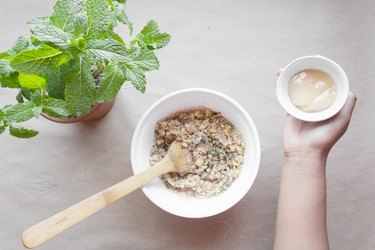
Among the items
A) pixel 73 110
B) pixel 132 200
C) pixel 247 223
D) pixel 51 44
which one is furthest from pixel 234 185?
pixel 51 44

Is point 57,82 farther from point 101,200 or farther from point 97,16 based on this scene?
point 101,200

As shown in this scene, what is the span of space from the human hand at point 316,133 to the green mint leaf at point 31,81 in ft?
1.99

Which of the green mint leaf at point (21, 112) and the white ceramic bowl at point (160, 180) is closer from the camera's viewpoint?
the green mint leaf at point (21, 112)

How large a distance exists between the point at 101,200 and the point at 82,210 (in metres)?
0.05

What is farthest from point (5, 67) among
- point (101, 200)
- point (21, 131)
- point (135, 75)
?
point (101, 200)

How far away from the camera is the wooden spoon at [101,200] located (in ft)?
3.35

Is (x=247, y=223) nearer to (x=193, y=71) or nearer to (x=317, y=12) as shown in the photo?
(x=193, y=71)

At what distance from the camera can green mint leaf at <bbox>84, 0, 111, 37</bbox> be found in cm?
87

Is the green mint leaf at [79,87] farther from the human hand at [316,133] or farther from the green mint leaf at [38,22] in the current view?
the human hand at [316,133]

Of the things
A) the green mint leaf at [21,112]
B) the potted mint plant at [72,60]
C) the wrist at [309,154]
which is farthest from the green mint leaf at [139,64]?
the wrist at [309,154]

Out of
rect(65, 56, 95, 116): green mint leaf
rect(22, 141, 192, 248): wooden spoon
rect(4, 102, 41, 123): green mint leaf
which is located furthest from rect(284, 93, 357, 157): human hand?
rect(4, 102, 41, 123): green mint leaf

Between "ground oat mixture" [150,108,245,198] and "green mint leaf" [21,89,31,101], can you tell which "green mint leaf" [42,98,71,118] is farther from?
"ground oat mixture" [150,108,245,198]

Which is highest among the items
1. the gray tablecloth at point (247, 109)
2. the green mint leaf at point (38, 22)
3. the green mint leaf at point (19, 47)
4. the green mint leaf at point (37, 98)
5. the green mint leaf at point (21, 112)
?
the green mint leaf at point (38, 22)

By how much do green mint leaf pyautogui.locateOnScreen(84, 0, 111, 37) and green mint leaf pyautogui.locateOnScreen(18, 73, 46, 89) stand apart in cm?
14
